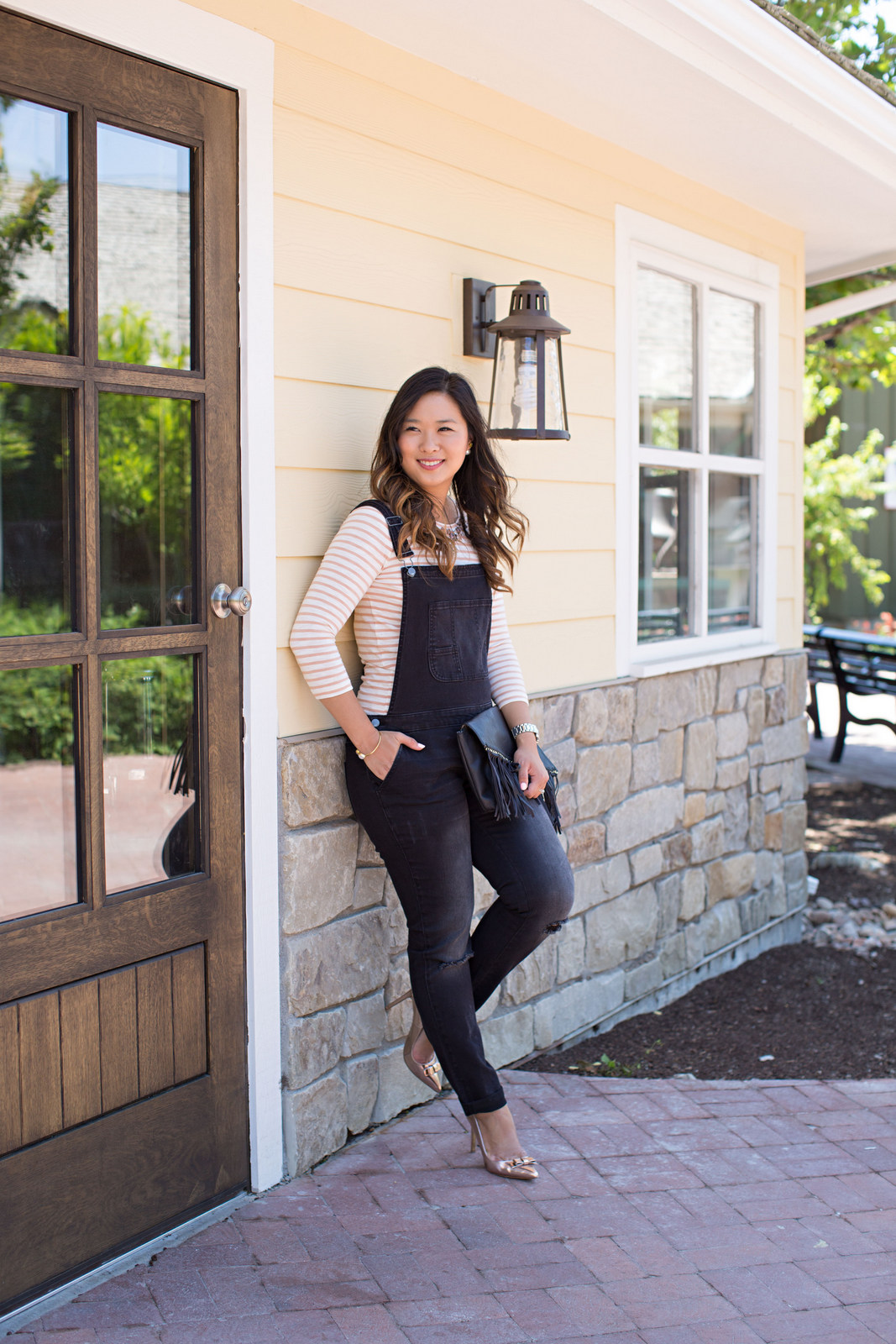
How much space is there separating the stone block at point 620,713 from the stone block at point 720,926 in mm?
920

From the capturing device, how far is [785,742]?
4.80m

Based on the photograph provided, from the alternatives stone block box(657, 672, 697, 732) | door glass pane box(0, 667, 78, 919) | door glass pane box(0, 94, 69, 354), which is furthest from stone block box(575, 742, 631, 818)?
door glass pane box(0, 94, 69, 354)

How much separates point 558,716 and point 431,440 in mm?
1133

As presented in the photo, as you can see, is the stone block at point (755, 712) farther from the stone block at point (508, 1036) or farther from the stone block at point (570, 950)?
the stone block at point (508, 1036)

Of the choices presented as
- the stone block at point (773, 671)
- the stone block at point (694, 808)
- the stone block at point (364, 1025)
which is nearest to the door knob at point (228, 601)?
the stone block at point (364, 1025)

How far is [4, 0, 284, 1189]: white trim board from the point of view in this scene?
7.79ft

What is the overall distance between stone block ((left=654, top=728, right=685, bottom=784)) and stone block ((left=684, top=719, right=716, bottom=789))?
0.13ft

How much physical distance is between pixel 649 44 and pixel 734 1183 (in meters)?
2.69

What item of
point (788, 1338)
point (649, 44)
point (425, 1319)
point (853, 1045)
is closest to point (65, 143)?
point (649, 44)

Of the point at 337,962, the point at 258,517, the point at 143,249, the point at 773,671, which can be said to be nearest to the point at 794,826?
the point at 773,671

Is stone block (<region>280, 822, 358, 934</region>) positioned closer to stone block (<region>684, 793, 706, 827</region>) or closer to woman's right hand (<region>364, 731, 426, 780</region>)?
woman's right hand (<region>364, 731, 426, 780</region>)

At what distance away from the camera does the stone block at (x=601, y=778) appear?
142 inches

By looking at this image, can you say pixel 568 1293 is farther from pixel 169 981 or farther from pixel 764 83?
pixel 764 83

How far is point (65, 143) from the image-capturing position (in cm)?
212
